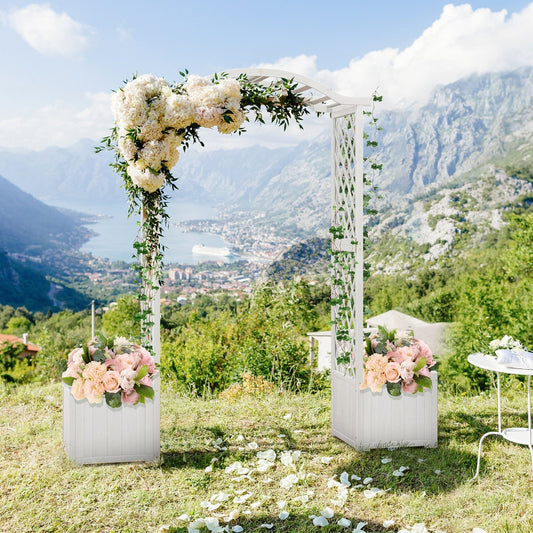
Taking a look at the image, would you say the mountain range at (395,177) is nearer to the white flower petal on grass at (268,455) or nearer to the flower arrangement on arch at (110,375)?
the flower arrangement on arch at (110,375)

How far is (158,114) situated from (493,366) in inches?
103

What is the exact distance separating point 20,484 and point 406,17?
48.0 m

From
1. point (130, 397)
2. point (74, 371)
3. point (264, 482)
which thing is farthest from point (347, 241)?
point (74, 371)

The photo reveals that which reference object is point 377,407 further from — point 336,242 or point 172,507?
point 172,507

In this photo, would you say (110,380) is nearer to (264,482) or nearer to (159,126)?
(264,482)

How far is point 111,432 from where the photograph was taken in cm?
359

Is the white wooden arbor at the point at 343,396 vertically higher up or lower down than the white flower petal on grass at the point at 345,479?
higher up

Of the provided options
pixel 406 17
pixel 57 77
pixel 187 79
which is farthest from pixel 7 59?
pixel 187 79

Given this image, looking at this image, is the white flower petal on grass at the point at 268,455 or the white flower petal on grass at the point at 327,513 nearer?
the white flower petal on grass at the point at 327,513

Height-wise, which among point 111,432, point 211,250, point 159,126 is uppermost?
point 211,250

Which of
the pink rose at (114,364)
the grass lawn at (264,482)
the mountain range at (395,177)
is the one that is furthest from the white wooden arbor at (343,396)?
the mountain range at (395,177)

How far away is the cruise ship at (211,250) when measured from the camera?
48250mm

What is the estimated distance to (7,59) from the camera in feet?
159

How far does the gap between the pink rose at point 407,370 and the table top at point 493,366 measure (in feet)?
1.49
